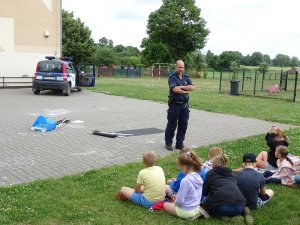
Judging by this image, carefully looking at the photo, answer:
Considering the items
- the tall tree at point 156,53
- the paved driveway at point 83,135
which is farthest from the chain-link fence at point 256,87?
the tall tree at point 156,53

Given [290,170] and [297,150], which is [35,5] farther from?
[290,170]

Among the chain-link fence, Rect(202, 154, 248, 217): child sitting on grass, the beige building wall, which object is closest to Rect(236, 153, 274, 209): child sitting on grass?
Rect(202, 154, 248, 217): child sitting on grass

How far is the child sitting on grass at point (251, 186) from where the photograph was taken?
5.29 m

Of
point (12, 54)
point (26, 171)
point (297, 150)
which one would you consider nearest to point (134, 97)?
point (12, 54)

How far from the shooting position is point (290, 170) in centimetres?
657

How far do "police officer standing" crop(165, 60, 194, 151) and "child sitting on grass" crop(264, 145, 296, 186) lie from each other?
262cm

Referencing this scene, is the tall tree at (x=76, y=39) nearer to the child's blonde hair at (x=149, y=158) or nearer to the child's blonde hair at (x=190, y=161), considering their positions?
the child's blonde hair at (x=149, y=158)

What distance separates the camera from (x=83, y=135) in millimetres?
10297

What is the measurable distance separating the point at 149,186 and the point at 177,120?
12.9ft

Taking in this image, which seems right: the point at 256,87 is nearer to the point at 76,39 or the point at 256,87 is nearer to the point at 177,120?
the point at 177,120

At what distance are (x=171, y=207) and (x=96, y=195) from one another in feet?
3.98

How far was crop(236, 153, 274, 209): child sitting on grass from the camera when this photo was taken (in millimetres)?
5289

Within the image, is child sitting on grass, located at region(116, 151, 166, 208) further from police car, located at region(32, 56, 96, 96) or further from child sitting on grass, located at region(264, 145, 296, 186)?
police car, located at region(32, 56, 96, 96)

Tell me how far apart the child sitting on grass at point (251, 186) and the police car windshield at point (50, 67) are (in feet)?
53.8
